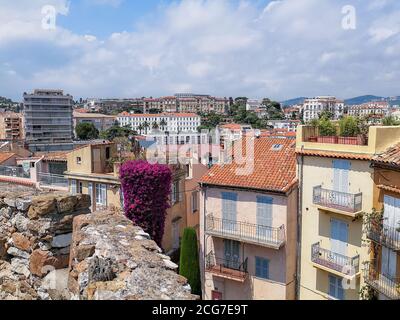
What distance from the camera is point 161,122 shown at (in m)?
126

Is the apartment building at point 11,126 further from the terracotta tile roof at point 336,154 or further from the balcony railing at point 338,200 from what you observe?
the balcony railing at point 338,200

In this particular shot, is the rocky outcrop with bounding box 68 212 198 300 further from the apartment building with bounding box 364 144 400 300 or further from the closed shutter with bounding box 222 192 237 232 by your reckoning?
the closed shutter with bounding box 222 192 237 232

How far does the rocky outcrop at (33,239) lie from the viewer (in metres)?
6.33

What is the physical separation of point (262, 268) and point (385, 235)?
204 inches

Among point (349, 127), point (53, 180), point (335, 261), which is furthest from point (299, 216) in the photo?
point (53, 180)

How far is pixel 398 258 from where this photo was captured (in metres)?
11.5

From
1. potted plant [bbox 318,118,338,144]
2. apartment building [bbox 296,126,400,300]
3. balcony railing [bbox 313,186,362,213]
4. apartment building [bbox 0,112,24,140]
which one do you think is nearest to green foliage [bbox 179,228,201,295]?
apartment building [bbox 296,126,400,300]

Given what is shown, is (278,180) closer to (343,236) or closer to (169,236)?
(343,236)

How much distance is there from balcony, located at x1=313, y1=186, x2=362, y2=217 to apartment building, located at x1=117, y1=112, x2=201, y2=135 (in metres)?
99.9

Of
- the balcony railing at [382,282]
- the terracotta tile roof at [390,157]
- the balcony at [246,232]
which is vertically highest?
the terracotta tile roof at [390,157]

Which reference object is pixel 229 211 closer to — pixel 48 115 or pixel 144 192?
pixel 144 192

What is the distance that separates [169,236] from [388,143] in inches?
412

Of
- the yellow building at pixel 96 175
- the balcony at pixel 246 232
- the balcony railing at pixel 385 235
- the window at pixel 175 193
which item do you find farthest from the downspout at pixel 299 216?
the yellow building at pixel 96 175

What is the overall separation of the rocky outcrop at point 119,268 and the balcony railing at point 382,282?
28.8 ft
